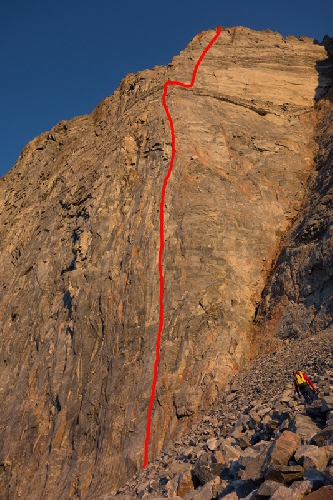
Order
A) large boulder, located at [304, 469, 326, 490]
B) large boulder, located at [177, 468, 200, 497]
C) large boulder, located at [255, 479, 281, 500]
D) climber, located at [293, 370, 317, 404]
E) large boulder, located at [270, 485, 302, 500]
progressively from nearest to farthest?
large boulder, located at [270, 485, 302, 500]
large boulder, located at [304, 469, 326, 490]
large boulder, located at [255, 479, 281, 500]
large boulder, located at [177, 468, 200, 497]
climber, located at [293, 370, 317, 404]

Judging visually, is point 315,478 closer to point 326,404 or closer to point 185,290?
point 326,404

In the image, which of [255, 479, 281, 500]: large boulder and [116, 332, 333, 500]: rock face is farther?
Answer: [116, 332, 333, 500]: rock face

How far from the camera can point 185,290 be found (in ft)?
52.3

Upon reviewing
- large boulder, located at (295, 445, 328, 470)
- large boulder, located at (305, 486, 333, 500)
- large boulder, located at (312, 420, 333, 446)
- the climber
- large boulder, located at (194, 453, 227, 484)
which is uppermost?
the climber

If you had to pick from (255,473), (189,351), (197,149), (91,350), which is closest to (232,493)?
(255,473)

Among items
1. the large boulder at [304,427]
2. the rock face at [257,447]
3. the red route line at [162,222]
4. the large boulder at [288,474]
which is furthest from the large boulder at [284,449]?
the red route line at [162,222]

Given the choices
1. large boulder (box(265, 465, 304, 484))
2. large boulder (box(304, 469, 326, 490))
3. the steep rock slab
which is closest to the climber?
large boulder (box(265, 465, 304, 484))

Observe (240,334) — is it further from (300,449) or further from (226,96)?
(226,96)

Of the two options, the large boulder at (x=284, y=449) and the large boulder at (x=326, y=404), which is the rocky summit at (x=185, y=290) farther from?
the large boulder at (x=326, y=404)

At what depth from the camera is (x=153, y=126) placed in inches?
841

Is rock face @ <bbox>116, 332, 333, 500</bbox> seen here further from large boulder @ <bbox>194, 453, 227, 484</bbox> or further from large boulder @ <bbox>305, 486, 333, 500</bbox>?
large boulder @ <bbox>305, 486, 333, 500</bbox>

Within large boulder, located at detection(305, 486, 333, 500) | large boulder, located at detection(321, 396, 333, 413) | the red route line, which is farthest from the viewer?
the red route line

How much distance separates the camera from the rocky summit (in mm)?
11008

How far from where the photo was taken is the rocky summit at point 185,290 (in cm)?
1101
